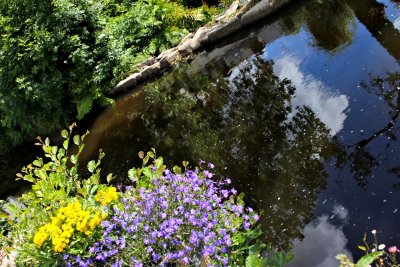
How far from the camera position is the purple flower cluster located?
3.78 metres

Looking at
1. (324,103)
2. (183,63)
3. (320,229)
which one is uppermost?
(183,63)

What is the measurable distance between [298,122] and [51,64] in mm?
8686

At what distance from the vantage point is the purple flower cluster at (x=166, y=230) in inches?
149

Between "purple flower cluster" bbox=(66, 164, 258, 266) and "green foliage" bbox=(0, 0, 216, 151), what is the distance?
9859mm

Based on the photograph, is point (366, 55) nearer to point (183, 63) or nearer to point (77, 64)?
point (183, 63)

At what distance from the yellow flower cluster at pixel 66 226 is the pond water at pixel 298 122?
2583 mm

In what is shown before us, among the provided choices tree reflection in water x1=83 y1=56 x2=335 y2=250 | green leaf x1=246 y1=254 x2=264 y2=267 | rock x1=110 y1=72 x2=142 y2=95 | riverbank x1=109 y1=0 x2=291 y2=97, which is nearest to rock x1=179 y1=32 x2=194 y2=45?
riverbank x1=109 y1=0 x2=291 y2=97

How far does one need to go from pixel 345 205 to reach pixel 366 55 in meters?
4.47

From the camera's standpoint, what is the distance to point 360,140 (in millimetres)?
6781

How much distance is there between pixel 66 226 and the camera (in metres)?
3.74

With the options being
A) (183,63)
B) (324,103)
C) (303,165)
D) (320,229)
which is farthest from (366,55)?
(183,63)

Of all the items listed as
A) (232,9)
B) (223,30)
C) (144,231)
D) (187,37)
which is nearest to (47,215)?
(144,231)

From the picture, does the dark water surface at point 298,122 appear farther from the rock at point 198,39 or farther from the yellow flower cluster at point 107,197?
the yellow flower cluster at point 107,197

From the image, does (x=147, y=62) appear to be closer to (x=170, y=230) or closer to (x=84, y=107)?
(x=84, y=107)
